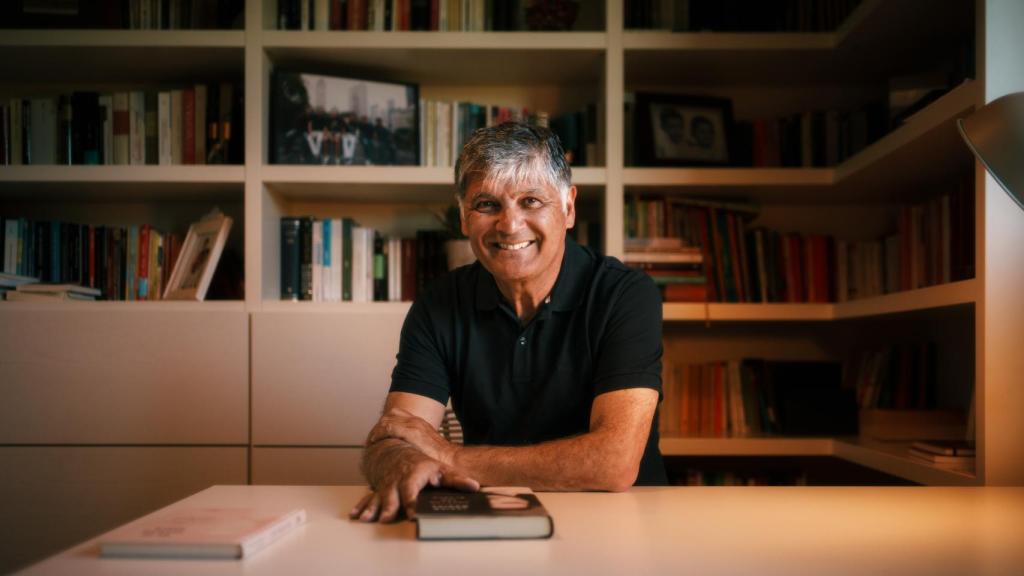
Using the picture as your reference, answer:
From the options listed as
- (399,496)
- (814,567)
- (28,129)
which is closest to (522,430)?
(399,496)

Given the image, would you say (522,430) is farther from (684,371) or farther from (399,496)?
(684,371)

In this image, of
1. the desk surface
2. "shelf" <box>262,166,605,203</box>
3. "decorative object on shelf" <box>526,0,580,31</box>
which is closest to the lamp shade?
the desk surface

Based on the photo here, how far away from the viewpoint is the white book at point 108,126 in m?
2.57

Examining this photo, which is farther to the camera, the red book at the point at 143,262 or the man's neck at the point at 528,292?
the red book at the point at 143,262

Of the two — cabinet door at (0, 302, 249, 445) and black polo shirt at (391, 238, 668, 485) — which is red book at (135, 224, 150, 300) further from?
black polo shirt at (391, 238, 668, 485)

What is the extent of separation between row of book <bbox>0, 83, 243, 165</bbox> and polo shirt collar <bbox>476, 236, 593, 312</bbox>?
1258mm

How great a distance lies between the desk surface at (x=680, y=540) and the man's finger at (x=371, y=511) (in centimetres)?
2

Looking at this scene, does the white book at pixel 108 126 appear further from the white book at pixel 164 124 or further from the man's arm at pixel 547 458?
the man's arm at pixel 547 458

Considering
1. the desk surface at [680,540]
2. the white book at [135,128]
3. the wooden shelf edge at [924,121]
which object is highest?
the white book at [135,128]

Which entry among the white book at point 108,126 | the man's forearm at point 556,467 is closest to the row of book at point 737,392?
the man's forearm at point 556,467

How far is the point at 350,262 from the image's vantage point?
2.59 meters

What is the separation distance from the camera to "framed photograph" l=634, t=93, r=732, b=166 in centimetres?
262

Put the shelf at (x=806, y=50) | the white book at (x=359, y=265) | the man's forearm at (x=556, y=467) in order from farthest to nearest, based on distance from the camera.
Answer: the white book at (x=359, y=265) → the shelf at (x=806, y=50) → the man's forearm at (x=556, y=467)

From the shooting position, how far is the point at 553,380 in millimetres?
1655
